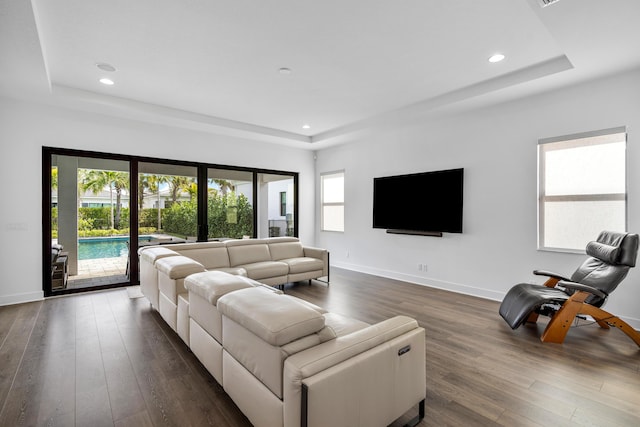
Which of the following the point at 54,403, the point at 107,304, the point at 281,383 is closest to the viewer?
the point at 281,383

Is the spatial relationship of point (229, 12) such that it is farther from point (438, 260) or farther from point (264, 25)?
point (438, 260)

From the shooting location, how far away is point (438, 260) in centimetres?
514

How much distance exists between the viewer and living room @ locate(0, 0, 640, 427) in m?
3.37

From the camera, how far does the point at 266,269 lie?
466 cm

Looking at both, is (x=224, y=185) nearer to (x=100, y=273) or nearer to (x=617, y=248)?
(x=100, y=273)

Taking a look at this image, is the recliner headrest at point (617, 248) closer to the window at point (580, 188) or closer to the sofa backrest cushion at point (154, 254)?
the window at point (580, 188)

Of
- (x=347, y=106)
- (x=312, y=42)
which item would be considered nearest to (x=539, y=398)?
(x=312, y=42)

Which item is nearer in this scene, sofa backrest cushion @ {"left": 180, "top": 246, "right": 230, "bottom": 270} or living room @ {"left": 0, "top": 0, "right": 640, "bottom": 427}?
living room @ {"left": 0, "top": 0, "right": 640, "bottom": 427}

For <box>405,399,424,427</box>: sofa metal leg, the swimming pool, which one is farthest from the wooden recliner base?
the swimming pool

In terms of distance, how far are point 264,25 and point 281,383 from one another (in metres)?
2.79

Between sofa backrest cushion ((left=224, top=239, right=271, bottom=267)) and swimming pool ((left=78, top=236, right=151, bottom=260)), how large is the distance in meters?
1.63

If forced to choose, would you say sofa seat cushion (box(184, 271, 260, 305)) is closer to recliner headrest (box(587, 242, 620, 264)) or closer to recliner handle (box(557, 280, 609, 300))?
recliner handle (box(557, 280, 609, 300))

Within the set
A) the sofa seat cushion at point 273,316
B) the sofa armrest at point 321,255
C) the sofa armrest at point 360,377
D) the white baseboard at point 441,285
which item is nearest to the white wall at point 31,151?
the sofa armrest at point 321,255

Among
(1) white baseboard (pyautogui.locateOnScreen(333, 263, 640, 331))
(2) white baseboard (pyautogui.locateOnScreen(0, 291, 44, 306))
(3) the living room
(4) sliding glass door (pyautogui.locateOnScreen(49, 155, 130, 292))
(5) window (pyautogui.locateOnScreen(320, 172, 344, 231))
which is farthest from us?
(5) window (pyautogui.locateOnScreen(320, 172, 344, 231))
